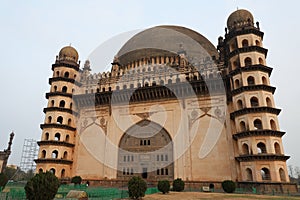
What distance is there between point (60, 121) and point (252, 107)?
2227 cm

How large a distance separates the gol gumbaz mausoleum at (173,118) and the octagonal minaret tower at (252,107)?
90mm

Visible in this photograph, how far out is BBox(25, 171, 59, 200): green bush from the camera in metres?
10.0

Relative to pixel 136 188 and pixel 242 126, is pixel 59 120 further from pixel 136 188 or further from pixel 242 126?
pixel 242 126

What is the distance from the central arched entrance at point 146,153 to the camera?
24941 millimetres

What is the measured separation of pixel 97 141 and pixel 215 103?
14471mm

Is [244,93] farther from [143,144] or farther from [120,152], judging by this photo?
[120,152]

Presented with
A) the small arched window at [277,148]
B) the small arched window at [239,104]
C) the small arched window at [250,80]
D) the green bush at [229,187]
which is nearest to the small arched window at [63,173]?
the green bush at [229,187]

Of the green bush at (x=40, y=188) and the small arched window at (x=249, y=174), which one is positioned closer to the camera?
the green bush at (x=40, y=188)

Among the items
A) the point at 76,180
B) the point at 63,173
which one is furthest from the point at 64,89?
the point at 76,180

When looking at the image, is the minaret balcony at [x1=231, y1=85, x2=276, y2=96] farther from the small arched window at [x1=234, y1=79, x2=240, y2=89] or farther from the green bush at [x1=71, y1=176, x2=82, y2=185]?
the green bush at [x1=71, y1=176, x2=82, y2=185]

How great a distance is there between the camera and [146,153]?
2622 cm

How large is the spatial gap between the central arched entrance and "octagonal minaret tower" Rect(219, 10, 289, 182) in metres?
7.34

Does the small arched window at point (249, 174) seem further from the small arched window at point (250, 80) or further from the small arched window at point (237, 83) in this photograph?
the small arched window at point (250, 80)

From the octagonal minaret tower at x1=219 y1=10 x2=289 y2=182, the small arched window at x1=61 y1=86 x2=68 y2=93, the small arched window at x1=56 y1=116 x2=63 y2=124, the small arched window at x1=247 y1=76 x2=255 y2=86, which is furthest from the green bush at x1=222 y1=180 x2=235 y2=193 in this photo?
the small arched window at x1=61 y1=86 x2=68 y2=93
